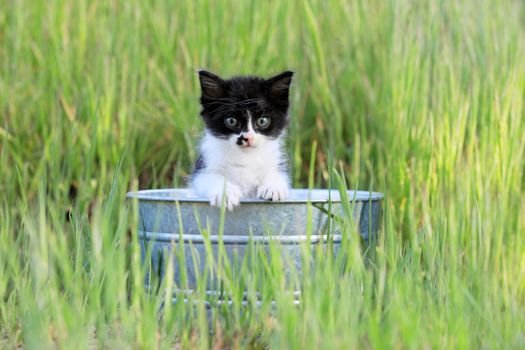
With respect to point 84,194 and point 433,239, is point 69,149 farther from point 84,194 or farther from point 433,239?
point 433,239

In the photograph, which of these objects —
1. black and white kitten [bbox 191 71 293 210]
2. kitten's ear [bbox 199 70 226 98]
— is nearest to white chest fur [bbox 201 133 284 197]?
black and white kitten [bbox 191 71 293 210]

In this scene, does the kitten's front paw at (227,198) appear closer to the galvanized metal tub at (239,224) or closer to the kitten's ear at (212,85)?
the galvanized metal tub at (239,224)

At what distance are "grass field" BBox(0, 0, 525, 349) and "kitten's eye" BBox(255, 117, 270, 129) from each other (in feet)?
1.12

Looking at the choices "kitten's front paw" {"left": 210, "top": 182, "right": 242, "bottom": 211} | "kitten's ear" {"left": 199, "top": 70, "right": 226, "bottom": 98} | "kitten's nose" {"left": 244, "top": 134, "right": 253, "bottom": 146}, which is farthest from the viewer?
"kitten's ear" {"left": 199, "top": 70, "right": 226, "bottom": 98}

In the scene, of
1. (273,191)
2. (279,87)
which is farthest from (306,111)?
(273,191)

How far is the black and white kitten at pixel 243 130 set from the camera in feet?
10.5

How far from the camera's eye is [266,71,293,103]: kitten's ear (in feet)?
10.7

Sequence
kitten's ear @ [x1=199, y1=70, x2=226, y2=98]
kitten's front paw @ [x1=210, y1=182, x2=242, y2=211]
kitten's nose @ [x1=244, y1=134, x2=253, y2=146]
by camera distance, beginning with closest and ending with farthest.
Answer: kitten's front paw @ [x1=210, y1=182, x2=242, y2=211]
kitten's nose @ [x1=244, y1=134, x2=253, y2=146]
kitten's ear @ [x1=199, y1=70, x2=226, y2=98]

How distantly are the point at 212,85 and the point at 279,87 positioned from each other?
0.27 metres

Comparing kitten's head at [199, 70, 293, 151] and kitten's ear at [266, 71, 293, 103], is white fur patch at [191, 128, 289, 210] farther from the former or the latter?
kitten's ear at [266, 71, 293, 103]

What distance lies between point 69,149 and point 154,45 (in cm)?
91

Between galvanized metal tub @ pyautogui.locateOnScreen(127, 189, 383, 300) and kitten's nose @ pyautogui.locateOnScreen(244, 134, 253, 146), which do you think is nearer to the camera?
galvanized metal tub @ pyautogui.locateOnScreen(127, 189, 383, 300)

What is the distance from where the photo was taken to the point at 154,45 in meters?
4.70

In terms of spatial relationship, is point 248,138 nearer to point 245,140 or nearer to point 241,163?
point 245,140
